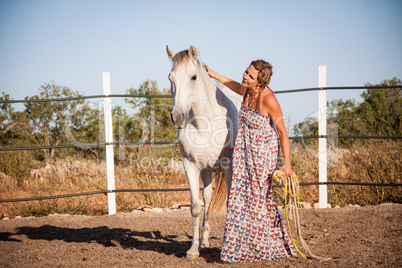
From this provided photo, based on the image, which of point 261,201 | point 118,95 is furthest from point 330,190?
point 118,95

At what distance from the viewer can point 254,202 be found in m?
2.50

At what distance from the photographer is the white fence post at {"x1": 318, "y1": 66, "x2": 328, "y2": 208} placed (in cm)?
468

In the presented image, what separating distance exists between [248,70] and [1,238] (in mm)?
3270

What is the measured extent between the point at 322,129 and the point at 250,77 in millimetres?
2600

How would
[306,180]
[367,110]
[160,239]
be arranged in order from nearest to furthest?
[160,239] < [306,180] < [367,110]

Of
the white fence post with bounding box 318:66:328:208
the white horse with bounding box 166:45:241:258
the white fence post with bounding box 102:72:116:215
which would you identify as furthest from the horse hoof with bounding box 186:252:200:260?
the white fence post with bounding box 318:66:328:208

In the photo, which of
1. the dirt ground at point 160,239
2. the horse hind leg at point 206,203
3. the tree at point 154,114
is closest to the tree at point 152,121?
the tree at point 154,114

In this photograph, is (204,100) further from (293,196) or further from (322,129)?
(322,129)

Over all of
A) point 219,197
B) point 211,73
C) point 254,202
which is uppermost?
point 211,73

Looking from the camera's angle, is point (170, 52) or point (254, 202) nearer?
point (254, 202)

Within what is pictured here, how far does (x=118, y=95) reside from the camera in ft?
15.7

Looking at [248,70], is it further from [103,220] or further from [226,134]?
[103,220]

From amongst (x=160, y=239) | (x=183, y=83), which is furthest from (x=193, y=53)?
(x=160, y=239)

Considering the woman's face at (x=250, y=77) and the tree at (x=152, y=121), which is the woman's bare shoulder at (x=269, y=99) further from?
the tree at (x=152, y=121)
